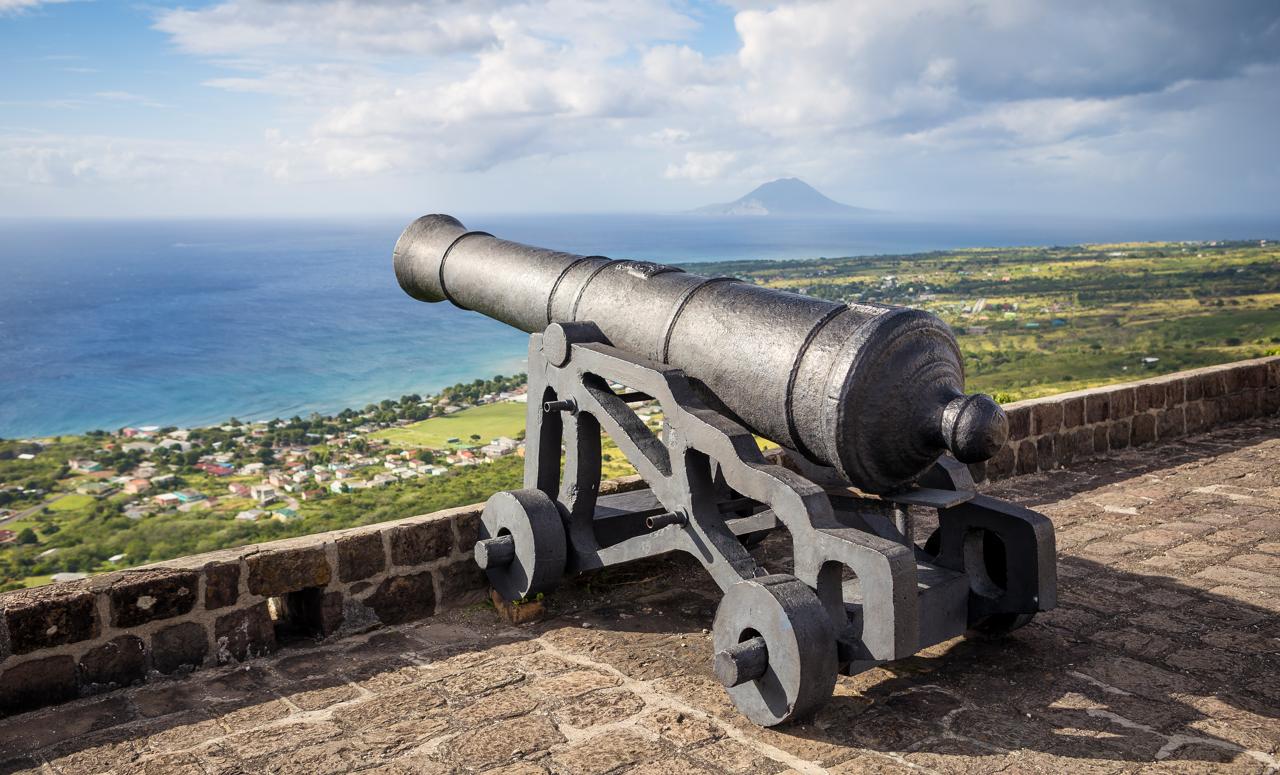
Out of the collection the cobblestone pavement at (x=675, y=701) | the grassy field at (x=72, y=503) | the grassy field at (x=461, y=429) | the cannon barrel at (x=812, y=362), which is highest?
the cannon barrel at (x=812, y=362)

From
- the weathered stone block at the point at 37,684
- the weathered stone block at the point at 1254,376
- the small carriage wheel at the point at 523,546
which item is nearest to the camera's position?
the weathered stone block at the point at 37,684

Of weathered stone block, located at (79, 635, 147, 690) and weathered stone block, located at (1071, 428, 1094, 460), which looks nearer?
weathered stone block, located at (79, 635, 147, 690)

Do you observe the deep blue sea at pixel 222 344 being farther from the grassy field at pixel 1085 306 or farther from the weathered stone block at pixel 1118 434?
the weathered stone block at pixel 1118 434

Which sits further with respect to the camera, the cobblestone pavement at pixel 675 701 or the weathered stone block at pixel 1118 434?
the weathered stone block at pixel 1118 434

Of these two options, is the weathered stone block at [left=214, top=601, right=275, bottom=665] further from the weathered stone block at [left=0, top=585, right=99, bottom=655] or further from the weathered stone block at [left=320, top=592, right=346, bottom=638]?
the weathered stone block at [left=0, top=585, right=99, bottom=655]

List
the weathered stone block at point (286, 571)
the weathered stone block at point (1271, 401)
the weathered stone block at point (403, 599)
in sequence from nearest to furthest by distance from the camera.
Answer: the weathered stone block at point (286, 571) < the weathered stone block at point (403, 599) < the weathered stone block at point (1271, 401)

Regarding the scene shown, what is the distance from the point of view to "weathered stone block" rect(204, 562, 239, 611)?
418cm

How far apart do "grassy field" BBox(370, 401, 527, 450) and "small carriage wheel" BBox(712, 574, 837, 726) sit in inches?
835

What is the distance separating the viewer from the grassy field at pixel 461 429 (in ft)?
89.7

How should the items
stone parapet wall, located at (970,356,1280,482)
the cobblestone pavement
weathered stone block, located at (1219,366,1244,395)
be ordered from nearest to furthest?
1. the cobblestone pavement
2. stone parapet wall, located at (970,356,1280,482)
3. weathered stone block, located at (1219,366,1244,395)

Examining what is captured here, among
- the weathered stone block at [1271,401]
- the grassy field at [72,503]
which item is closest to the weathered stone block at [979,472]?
the weathered stone block at [1271,401]

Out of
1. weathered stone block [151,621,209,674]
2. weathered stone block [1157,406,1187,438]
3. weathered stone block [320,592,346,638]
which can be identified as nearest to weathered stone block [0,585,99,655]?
weathered stone block [151,621,209,674]

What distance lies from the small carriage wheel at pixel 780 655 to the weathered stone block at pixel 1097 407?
5188 mm

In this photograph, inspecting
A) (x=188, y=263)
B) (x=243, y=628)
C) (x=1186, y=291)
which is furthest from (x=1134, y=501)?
(x=188, y=263)
